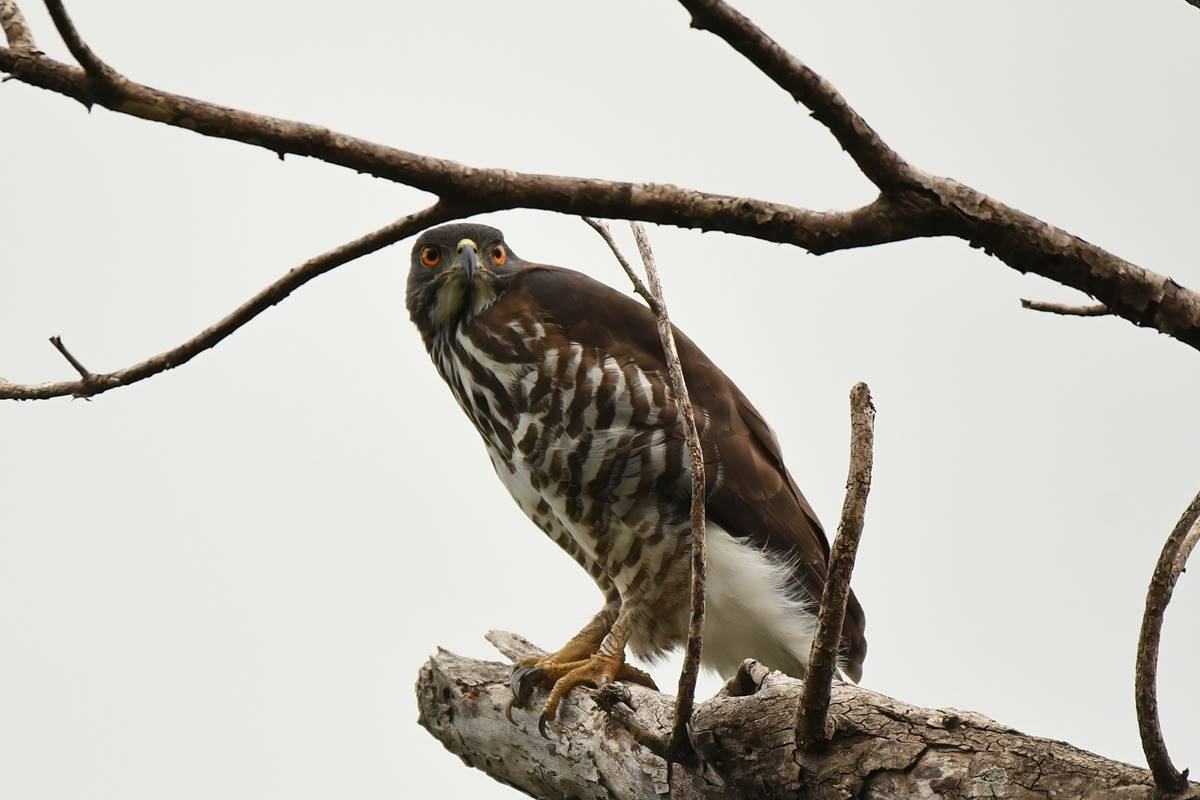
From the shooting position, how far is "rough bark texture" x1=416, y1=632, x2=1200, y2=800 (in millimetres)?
2709

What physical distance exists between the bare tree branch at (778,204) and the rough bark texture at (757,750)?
1020 mm

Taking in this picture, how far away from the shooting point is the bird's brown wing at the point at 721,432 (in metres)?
4.77

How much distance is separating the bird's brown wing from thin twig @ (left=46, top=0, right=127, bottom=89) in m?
3.00

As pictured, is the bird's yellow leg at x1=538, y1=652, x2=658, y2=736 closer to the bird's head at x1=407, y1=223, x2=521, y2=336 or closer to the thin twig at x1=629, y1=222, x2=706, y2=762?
the thin twig at x1=629, y1=222, x2=706, y2=762

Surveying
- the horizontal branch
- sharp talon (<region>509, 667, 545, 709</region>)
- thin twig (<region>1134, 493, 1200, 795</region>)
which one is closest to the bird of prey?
sharp talon (<region>509, 667, 545, 709</region>)

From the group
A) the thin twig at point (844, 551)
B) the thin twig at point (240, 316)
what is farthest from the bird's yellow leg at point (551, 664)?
the thin twig at point (240, 316)

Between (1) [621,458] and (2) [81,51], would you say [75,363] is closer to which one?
(2) [81,51]

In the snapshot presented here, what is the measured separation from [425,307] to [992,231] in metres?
3.46

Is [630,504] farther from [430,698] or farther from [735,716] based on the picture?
[735,716]

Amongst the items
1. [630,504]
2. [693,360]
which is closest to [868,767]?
[630,504]

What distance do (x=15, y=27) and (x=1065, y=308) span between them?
2.11 m

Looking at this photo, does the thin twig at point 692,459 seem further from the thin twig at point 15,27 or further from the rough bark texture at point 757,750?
the thin twig at point 15,27

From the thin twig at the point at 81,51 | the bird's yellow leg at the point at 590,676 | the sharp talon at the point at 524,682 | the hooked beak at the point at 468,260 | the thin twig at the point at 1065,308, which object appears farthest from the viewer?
the hooked beak at the point at 468,260

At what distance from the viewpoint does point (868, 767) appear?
2.96 m
